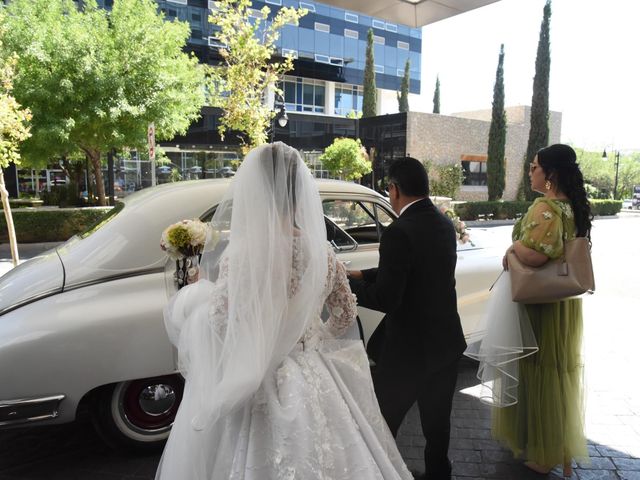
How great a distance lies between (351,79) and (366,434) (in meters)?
44.4

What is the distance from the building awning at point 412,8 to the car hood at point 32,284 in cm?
444

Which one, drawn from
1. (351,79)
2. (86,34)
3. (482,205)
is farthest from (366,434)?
(351,79)

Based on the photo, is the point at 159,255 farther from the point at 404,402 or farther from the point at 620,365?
the point at 620,365

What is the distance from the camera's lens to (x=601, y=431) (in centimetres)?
377

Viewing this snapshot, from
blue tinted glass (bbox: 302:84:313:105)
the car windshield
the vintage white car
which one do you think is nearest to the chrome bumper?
the vintage white car

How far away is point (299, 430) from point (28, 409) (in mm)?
1965

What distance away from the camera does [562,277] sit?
2.84m

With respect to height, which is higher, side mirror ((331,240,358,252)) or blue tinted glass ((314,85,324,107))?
blue tinted glass ((314,85,324,107))

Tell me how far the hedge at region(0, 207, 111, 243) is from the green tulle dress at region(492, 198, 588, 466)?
43.2ft

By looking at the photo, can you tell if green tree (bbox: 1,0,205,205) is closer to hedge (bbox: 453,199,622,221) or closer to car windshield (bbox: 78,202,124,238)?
car windshield (bbox: 78,202,124,238)

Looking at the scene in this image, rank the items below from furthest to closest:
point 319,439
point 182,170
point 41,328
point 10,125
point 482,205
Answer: point 182,170
point 482,205
point 10,125
point 41,328
point 319,439

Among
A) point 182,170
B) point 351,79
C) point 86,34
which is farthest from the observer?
point 351,79

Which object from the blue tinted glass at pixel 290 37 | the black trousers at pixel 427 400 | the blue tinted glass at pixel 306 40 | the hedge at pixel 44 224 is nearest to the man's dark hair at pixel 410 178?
the black trousers at pixel 427 400

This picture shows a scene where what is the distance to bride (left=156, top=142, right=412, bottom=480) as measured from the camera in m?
1.78
